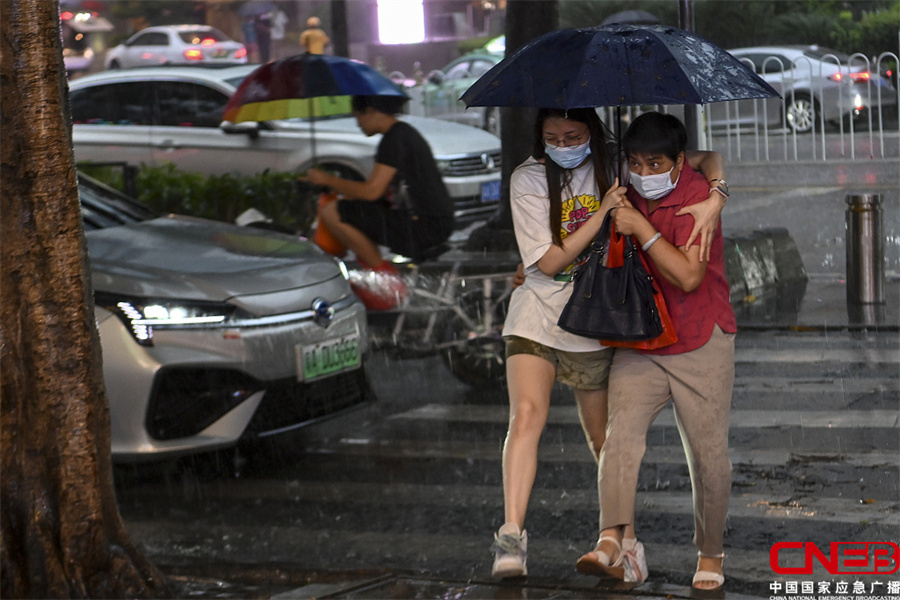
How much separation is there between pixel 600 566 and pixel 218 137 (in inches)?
375

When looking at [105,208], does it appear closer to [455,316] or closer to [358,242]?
[358,242]

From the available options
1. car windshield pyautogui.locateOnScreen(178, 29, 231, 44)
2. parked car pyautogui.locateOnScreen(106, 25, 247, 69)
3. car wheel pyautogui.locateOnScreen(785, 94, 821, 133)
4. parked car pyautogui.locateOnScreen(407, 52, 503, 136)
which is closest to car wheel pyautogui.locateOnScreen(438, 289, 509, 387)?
car wheel pyautogui.locateOnScreen(785, 94, 821, 133)

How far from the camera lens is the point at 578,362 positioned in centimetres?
417

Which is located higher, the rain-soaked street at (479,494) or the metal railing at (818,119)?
the metal railing at (818,119)

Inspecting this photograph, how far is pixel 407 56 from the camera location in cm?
2423

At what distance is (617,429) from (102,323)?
2.63m

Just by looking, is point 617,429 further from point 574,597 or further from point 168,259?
point 168,259

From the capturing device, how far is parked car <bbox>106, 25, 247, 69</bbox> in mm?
24188

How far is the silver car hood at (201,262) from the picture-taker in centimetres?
561

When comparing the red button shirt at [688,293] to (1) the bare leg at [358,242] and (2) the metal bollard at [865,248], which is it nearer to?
(1) the bare leg at [358,242]

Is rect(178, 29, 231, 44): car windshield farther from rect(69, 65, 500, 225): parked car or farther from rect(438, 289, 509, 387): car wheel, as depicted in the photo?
rect(438, 289, 509, 387): car wheel

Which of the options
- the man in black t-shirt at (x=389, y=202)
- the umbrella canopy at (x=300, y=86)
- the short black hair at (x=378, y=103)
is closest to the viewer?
the man in black t-shirt at (x=389, y=202)

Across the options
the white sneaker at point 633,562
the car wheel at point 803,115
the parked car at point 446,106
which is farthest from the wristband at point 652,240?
the parked car at point 446,106

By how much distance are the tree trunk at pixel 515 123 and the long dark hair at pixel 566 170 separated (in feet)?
20.5
